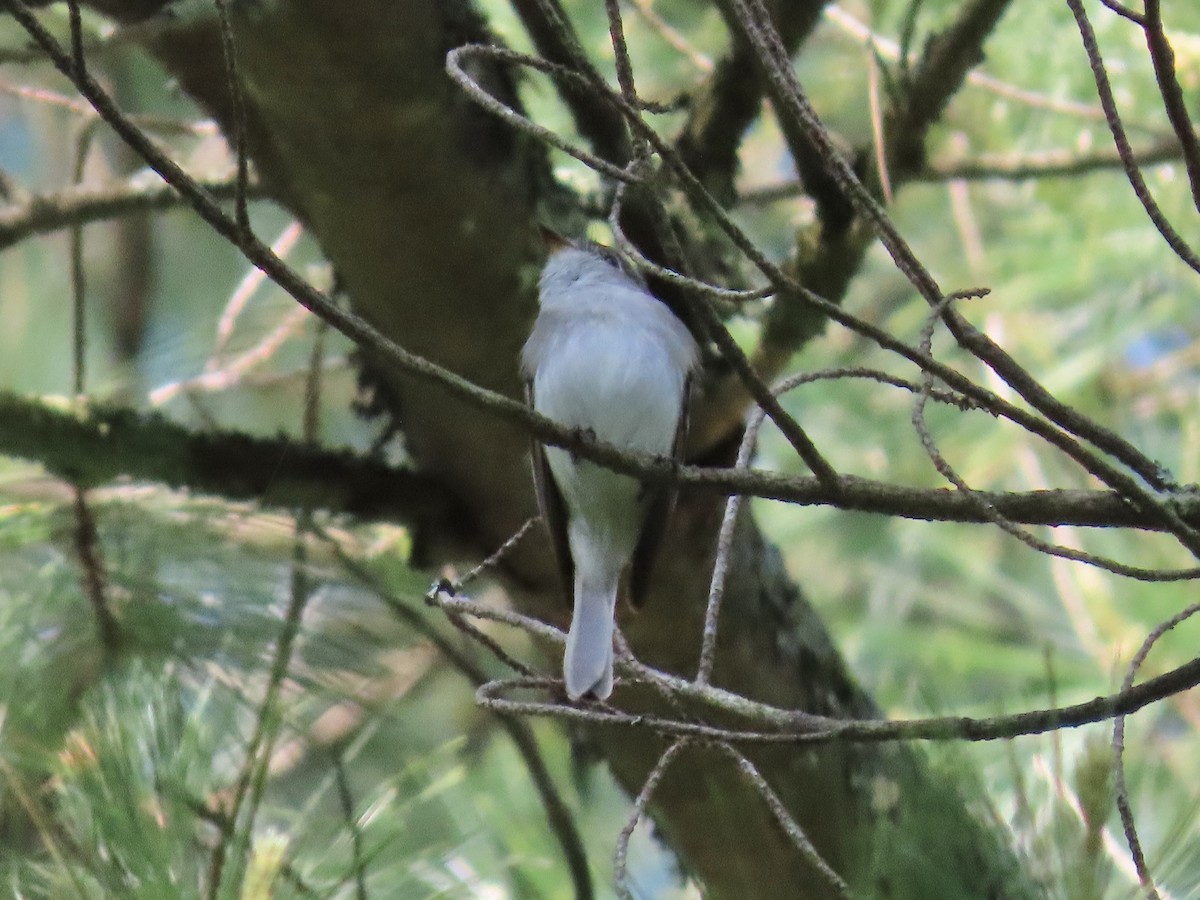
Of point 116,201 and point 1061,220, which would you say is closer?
point 116,201

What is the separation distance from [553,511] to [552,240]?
0.55m

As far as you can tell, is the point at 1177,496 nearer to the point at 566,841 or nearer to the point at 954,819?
the point at 954,819

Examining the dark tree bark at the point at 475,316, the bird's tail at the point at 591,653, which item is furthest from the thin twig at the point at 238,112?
the bird's tail at the point at 591,653

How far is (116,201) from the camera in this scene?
2498mm

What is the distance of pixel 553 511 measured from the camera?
2.59 metres

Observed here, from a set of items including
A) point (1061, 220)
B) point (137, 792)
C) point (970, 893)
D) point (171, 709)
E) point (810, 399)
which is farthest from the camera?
point (810, 399)

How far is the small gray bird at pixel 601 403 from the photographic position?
7.91 ft

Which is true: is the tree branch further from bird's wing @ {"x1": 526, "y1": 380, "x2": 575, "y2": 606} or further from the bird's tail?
the bird's tail

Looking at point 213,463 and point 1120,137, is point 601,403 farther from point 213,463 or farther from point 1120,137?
point 1120,137

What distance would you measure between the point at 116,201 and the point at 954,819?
1.87m

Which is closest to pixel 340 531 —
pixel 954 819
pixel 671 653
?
pixel 671 653

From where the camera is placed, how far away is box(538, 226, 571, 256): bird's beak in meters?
2.23

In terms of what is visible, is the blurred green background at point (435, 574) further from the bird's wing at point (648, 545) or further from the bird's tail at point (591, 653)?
the bird's wing at point (648, 545)

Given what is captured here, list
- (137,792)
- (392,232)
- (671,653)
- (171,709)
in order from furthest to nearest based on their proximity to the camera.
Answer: (671,653), (392,232), (171,709), (137,792)
